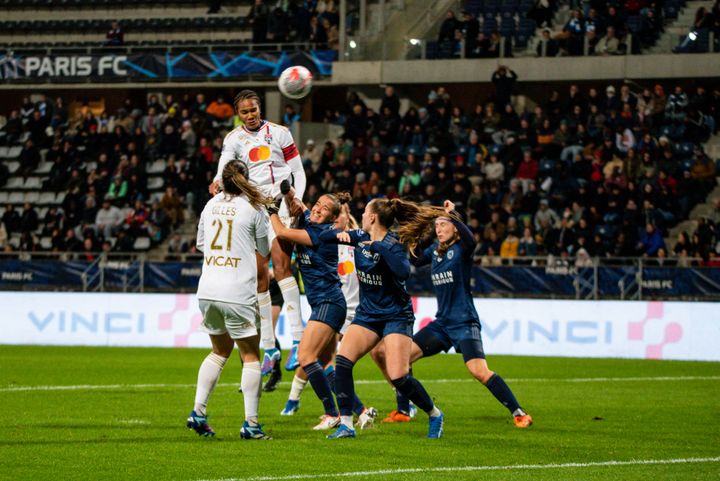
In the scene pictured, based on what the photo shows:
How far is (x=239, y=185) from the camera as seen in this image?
10219 mm

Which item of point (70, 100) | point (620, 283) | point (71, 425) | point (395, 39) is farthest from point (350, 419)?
point (70, 100)

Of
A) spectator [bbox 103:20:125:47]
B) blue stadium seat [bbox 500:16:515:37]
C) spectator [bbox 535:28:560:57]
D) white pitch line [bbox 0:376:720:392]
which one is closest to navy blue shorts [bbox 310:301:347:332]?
white pitch line [bbox 0:376:720:392]

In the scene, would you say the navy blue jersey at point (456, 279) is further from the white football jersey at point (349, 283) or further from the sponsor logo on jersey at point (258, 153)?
the white football jersey at point (349, 283)

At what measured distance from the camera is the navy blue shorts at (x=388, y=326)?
1073cm

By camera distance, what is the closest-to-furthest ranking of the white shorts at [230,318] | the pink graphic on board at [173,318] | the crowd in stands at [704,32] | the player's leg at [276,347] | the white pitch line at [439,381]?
the white shorts at [230,318] → the player's leg at [276,347] → the white pitch line at [439,381] → the pink graphic on board at [173,318] → the crowd in stands at [704,32]

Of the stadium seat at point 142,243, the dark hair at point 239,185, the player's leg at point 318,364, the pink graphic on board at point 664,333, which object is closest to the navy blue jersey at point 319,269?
the player's leg at point 318,364

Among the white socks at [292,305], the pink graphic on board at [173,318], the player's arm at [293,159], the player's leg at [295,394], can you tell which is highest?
the player's arm at [293,159]

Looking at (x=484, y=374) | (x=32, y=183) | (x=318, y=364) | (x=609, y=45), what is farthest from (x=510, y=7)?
(x=318, y=364)

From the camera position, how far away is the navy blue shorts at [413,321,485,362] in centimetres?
1163

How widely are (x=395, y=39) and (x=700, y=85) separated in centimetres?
827

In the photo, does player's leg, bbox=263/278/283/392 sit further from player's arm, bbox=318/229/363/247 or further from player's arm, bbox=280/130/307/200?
player's arm, bbox=318/229/363/247

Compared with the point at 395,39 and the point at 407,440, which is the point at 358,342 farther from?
the point at 395,39

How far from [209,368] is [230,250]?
3.41 ft

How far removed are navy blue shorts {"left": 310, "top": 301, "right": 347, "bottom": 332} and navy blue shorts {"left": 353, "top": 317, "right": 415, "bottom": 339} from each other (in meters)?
0.50
